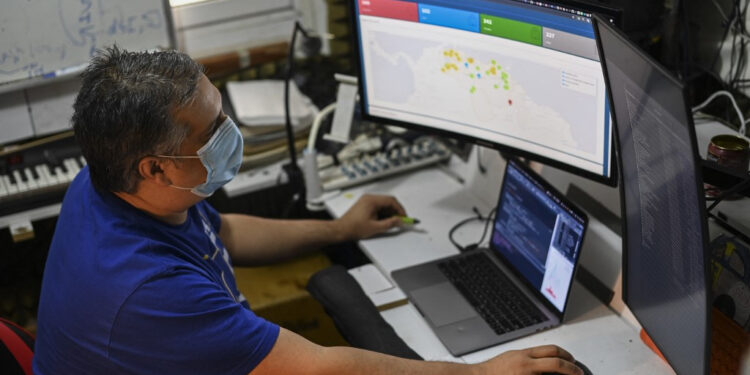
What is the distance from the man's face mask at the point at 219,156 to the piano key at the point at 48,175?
3.05ft

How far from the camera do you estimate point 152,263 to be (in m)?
1.36

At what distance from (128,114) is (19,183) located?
1.07 m

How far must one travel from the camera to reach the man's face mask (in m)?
1.46

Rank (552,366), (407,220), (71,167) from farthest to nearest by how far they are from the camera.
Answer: (71,167), (407,220), (552,366)

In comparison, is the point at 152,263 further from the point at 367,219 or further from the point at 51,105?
the point at 51,105

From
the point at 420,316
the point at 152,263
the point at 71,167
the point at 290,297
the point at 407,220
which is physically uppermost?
the point at 152,263

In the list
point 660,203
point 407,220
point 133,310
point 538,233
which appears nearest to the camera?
point 660,203

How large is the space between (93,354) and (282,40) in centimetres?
169

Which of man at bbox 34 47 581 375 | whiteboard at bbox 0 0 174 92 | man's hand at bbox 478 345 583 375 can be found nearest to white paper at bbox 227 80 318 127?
whiteboard at bbox 0 0 174 92

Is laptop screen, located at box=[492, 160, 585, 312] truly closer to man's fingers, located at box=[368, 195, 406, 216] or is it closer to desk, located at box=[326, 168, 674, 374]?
desk, located at box=[326, 168, 674, 374]

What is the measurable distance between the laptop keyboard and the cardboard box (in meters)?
0.58

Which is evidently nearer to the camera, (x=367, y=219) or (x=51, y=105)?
(x=367, y=219)

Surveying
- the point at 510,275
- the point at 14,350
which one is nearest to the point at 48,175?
the point at 14,350

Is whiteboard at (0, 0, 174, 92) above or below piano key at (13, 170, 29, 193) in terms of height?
above
